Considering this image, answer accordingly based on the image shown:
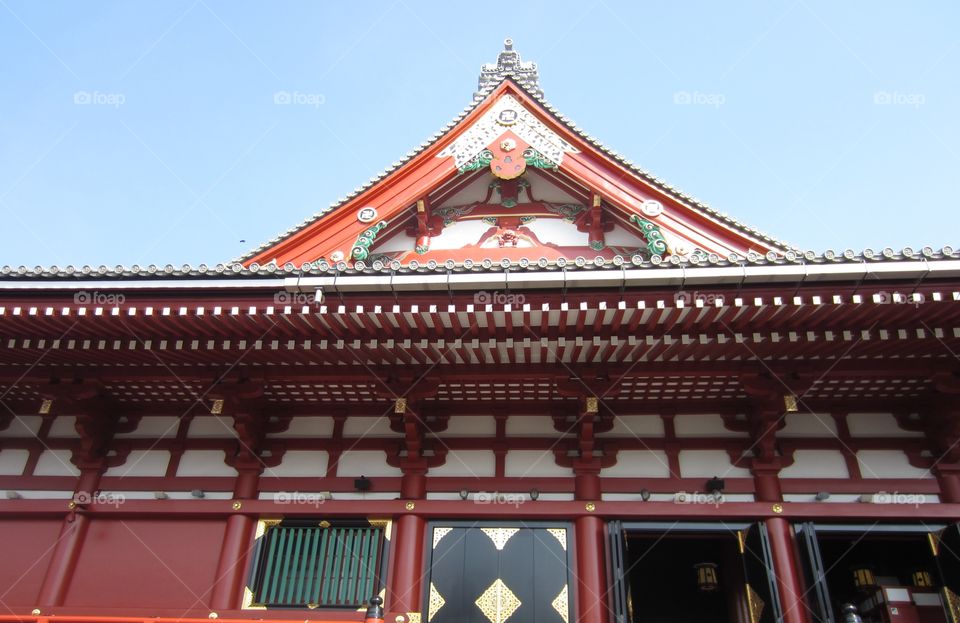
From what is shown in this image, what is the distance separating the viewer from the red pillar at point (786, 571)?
24.9ft

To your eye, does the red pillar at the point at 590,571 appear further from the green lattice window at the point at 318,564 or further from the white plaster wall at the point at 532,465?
the green lattice window at the point at 318,564

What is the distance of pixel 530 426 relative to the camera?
9.09 meters

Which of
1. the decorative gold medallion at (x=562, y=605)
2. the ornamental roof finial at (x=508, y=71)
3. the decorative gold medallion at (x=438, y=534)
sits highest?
the ornamental roof finial at (x=508, y=71)

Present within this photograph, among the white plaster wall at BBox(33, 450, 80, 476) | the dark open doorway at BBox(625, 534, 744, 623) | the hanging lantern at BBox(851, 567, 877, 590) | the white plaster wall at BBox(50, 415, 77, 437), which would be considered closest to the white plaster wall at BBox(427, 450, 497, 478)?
the dark open doorway at BBox(625, 534, 744, 623)

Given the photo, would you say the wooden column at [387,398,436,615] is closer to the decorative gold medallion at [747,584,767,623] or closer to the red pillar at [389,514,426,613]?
the red pillar at [389,514,426,613]

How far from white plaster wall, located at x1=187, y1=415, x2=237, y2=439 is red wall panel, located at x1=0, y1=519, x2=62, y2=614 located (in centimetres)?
203

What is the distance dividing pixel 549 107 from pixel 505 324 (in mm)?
5053

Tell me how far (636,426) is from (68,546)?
7641 millimetres

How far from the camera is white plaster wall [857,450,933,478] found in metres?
8.46

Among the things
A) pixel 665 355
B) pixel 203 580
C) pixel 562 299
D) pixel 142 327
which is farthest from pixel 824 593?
pixel 142 327

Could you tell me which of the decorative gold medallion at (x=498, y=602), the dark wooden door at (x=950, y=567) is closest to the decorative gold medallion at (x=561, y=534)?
the decorative gold medallion at (x=498, y=602)

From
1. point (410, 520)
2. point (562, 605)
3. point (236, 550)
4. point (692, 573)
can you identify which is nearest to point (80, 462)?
point (236, 550)

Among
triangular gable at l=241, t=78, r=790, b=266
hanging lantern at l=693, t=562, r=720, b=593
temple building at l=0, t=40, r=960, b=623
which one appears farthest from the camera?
hanging lantern at l=693, t=562, r=720, b=593

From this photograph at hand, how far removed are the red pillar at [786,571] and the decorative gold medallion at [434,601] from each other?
398cm
